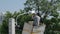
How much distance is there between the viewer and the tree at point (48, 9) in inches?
808

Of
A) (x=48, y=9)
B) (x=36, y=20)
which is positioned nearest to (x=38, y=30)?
(x=36, y=20)

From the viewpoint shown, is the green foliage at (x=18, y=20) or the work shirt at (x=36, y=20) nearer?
the work shirt at (x=36, y=20)

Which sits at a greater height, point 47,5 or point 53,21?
point 47,5

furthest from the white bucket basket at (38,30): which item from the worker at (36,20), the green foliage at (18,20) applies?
the green foliage at (18,20)

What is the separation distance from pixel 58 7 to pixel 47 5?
43.3 inches

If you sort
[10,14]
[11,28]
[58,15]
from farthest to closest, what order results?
1. [10,14]
2. [58,15]
3. [11,28]

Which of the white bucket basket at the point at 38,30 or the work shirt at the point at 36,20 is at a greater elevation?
the work shirt at the point at 36,20

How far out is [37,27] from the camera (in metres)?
8.25

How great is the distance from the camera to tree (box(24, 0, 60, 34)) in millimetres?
20516

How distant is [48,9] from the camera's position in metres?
21.1

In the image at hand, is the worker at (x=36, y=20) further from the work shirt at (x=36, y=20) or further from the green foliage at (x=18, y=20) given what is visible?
the green foliage at (x=18, y=20)

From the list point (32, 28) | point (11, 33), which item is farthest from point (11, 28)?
point (32, 28)

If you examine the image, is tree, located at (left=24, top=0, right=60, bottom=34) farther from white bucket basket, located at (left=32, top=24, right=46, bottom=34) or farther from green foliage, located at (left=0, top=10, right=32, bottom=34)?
white bucket basket, located at (left=32, top=24, right=46, bottom=34)

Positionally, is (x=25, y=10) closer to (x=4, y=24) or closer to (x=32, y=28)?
(x=4, y=24)
